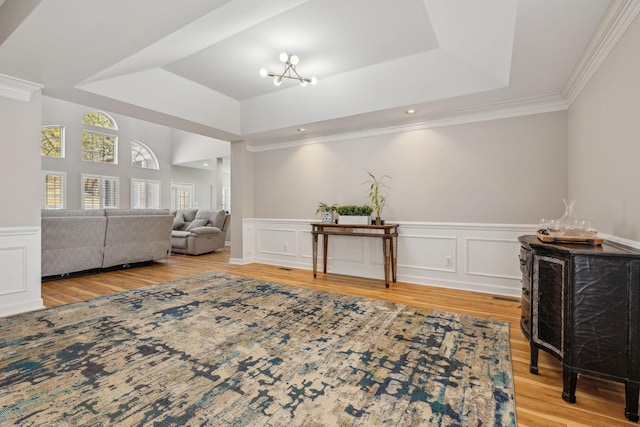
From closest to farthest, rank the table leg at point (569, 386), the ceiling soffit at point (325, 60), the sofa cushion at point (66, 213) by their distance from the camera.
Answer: the table leg at point (569, 386) < the ceiling soffit at point (325, 60) < the sofa cushion at point (66, 213)

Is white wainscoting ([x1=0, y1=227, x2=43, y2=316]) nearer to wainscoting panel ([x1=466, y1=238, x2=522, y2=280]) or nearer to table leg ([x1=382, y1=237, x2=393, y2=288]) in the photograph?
table leg ([x1=382, y1=237, x2=393, y2=288])

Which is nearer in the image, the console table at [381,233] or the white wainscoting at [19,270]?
the white wainscoting at [19,270]

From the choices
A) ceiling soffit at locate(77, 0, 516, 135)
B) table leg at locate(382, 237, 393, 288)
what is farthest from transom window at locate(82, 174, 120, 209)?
table leg at locate(382, 237, 393, 288)

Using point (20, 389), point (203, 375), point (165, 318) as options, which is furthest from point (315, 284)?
point (20, 389)

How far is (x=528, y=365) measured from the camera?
6.71 ft

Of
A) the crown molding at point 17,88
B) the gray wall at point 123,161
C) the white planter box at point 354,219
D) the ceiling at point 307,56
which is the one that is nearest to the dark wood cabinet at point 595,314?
the ceiling at point 307,56

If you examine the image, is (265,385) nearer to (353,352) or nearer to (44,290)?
(353,352)

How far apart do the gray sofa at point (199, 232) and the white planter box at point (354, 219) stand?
12.7ft

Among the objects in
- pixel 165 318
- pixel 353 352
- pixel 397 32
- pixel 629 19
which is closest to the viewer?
pixel 629 19

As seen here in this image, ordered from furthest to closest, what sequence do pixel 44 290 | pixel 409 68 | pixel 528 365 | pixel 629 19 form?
1. pixel 44 290
2. pixel 409 68
3. pixel 528 365
4. pixel 629 19

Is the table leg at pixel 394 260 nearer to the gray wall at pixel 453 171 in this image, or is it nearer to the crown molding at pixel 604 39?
the gray wall at pixel 453 171

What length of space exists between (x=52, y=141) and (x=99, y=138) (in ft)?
3.99

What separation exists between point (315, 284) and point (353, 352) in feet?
6.79

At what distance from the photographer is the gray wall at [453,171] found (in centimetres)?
353
